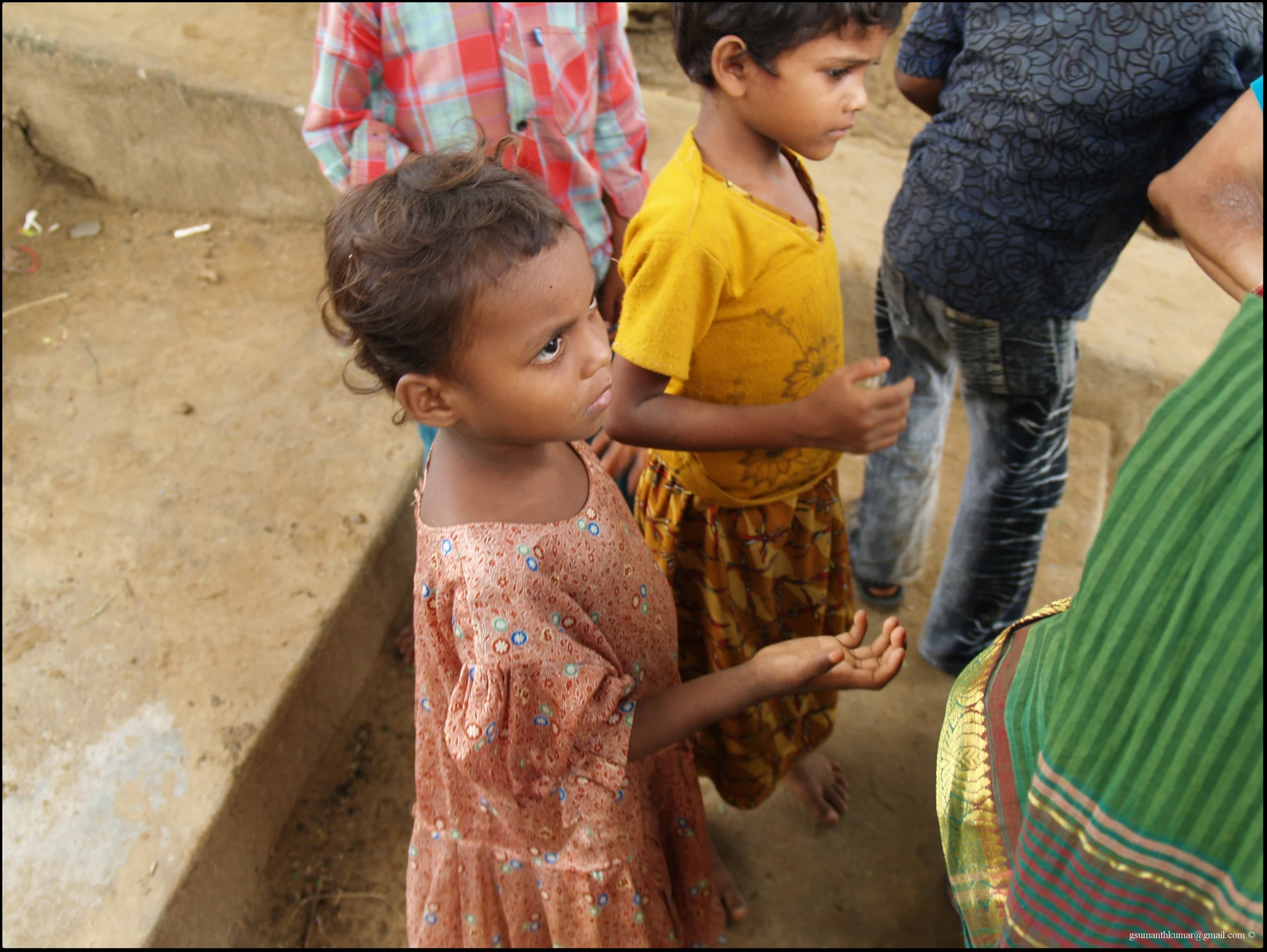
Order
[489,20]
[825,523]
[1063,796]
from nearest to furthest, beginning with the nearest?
[1063,796] < [825,523] < [489,20]

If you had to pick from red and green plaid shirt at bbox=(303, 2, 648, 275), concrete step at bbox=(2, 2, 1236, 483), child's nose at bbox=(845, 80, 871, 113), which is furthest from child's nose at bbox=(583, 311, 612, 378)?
concrete step at bbox=(2, 2, 1236, 483)

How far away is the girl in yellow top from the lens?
1305 mm

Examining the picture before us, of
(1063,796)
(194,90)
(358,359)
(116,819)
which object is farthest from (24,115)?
(1063,796)

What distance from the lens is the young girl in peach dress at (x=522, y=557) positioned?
3.34ft

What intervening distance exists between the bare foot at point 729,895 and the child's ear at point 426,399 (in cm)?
129

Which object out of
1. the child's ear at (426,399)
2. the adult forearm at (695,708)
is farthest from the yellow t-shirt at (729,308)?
the adult forearm at (695,708)

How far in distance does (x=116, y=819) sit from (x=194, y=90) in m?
2.92

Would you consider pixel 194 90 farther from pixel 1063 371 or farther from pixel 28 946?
pixel 1063 371

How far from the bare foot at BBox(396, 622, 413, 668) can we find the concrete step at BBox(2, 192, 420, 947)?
7cm

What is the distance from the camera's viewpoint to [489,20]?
78.2 inches

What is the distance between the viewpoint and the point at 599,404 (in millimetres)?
1118

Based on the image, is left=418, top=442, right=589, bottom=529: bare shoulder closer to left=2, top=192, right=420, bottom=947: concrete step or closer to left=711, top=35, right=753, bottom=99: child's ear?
left=711, top=35, right=753, bottom=99: child's ear

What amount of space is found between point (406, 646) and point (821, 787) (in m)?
1.21

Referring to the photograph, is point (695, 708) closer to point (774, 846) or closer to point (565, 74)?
point (774, 846)
